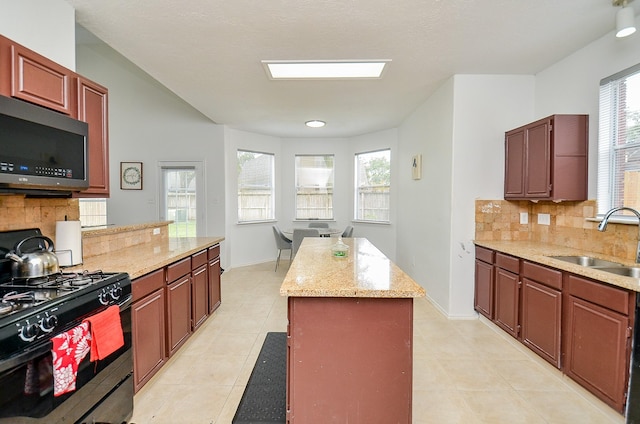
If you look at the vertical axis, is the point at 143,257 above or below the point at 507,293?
above

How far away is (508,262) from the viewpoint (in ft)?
8.73

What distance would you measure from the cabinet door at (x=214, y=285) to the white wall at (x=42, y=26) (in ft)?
6.87

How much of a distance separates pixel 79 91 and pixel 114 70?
4.33 meters

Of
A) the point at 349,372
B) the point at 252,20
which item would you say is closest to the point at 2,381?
the point at 349,372

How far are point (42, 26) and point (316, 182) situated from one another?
4.86 metres

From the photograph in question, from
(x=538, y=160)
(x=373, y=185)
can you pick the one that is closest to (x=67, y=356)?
(x=538, y=160)

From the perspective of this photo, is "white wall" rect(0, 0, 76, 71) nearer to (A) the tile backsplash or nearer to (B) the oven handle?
(B) the oven handle

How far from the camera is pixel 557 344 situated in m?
2.15

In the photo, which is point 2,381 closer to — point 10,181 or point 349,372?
point 10,181

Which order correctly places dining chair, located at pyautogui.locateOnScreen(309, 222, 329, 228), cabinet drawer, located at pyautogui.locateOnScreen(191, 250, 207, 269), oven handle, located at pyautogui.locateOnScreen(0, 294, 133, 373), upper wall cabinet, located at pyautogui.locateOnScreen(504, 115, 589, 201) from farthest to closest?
dining chair, located at pyautogui.locateOnScreen(309, 222, 329, 228) < cabinet drawer, located at pyautogui.locateOnScreen(191, 250, 207, 269) < upper wall cabinet, located at pyautogui.locateOnScreen(504, 115, 589, 201) < oven handle, located at pyautogui.locateOnScreen(0, 294, 133, 373)

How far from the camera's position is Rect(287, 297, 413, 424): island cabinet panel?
1.50m

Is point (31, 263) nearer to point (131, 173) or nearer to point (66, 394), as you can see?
point (66, 394)

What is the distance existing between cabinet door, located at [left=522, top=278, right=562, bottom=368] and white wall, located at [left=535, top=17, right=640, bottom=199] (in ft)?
3.28

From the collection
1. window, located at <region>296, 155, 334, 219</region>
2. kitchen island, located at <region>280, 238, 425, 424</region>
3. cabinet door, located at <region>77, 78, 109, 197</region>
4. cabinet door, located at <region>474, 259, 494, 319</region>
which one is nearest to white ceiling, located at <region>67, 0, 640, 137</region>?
cabinet door, located at <region>77, 78, 109, 197</region>
